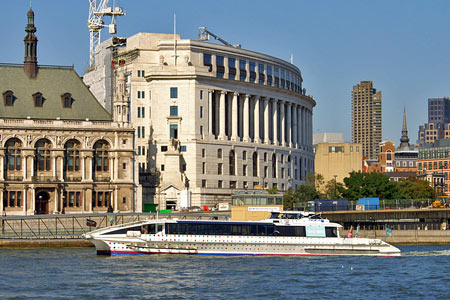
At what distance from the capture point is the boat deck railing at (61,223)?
134 metres

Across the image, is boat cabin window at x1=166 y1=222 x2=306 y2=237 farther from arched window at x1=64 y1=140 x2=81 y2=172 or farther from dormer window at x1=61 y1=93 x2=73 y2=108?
dormer window at x1=61 y1=93 x2=73 y2=108

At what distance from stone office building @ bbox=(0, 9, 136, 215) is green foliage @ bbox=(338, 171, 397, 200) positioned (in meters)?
40.5

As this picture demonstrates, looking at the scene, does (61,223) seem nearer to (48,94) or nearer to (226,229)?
(226,229)

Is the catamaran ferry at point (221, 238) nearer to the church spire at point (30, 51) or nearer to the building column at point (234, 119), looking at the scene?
the church spire at point (30, 51)

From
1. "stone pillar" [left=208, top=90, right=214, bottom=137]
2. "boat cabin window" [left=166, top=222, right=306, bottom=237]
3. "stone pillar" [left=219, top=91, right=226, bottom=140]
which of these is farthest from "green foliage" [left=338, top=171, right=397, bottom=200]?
"boat cabin window" [left=166, top=222, right=306, bottom=237]

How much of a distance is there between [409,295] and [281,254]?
110 feet

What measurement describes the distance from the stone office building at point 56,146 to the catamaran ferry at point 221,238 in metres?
50.6

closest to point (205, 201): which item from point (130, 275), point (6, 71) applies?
point (6, 71)

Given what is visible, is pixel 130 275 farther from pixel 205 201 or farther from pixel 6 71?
pixel 205 201

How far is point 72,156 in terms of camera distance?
163 meters

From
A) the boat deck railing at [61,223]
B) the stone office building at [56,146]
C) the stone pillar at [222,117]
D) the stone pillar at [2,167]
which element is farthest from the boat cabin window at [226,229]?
the stone pillar at [222,117]

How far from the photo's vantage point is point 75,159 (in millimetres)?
163625

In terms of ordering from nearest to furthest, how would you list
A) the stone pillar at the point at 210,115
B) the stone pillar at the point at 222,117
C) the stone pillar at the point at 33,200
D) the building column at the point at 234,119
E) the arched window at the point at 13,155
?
1. the arched window at the point at 13,155
2. the stone pillar at the point at 33,200
3. the stone pillar at the point at 210,115
4. the stone pillar at the point at 222,117
5. the building column at the point at 234,119

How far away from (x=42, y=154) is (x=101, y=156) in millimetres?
10174
